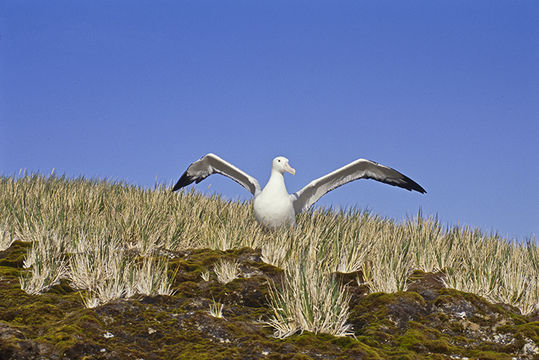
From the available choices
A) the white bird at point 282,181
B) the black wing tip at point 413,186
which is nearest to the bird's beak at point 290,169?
the white bird at point 282,181

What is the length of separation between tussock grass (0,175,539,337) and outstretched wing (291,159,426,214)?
45cm

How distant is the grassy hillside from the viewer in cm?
459

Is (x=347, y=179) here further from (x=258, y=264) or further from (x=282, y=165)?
(x=258, y=264)

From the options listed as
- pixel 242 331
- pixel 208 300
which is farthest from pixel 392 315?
pixel 208 300

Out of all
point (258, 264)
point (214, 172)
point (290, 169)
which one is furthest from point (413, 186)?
point (258, 264)

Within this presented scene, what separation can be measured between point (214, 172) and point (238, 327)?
6.16 m

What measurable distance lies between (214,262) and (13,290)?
217 centimetres

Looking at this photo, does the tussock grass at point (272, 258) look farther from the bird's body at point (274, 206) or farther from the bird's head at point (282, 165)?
the bird's head at point (282, 165)

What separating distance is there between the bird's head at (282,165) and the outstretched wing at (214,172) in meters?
0.75

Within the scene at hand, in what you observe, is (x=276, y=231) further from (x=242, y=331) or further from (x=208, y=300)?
(x=242, y=331)

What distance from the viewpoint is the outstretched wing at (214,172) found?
30.8 feet

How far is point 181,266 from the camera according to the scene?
20.3ft

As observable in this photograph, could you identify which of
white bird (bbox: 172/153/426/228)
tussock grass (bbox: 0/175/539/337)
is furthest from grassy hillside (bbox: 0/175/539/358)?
white bird (bbox: 172/153/426/228)

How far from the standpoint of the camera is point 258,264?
20.2 ft
